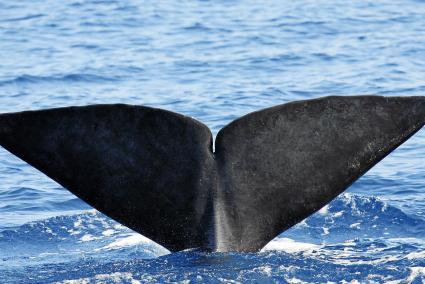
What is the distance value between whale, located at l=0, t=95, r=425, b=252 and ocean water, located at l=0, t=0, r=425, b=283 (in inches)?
13.2

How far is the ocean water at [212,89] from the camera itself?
21.3 feet

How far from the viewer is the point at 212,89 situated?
14.6 m

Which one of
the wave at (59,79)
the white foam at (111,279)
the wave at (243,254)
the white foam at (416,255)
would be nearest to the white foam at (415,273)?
the wave at (243,254)

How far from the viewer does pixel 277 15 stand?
22.1 metres

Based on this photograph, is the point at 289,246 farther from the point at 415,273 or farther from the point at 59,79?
the point at 59,79

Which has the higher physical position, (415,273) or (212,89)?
(212,89)

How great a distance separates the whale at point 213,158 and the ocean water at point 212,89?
13.2 inches

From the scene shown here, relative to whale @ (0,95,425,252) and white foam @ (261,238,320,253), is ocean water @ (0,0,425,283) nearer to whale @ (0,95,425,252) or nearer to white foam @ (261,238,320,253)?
white foam @ (261,238,320,253)

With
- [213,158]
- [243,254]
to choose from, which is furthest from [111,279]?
[213,158]

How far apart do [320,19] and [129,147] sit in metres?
16.0

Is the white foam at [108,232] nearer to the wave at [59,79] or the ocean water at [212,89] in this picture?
the ocean water at [212,89]

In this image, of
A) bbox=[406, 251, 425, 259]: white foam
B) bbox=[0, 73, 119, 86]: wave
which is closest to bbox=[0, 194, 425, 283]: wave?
bbox=[406, 251, 425, 259]: white foam

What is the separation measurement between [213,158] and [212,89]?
8932 millimetres

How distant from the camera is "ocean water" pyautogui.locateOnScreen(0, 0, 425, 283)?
21.3 ft
